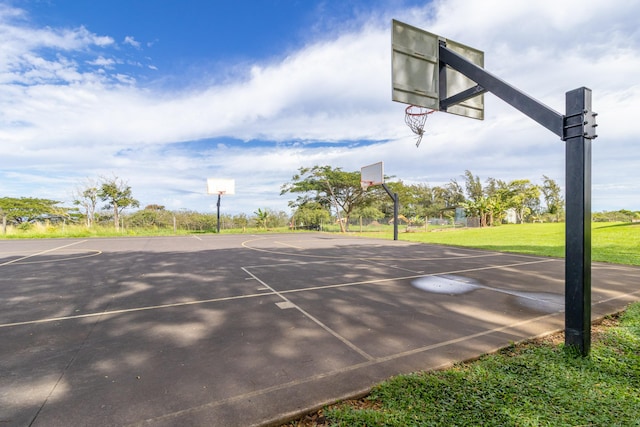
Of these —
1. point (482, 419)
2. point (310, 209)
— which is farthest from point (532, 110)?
point (310, 209)

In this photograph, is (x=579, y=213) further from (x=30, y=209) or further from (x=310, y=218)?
(x=30, y=209)

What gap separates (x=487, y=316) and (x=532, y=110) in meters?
2.57

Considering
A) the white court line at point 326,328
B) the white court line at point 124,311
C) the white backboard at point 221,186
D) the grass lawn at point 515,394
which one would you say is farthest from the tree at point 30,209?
the grass lawn at point 515,394

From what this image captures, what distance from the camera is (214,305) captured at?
4.39 meters

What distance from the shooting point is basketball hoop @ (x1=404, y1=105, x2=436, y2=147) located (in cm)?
769

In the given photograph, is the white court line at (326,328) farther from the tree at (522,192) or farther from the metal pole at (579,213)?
the tree at (522,192)

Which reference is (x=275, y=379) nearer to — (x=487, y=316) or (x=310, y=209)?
(x=487, y=316)

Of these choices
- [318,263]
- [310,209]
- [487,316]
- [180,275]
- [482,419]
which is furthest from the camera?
[310,209]

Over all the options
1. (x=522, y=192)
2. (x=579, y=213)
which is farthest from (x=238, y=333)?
(x=522, y=192)

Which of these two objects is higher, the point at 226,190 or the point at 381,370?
the point at 226,190

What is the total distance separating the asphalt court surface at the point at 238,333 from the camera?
2.09m

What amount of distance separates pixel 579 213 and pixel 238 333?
11.9 ft

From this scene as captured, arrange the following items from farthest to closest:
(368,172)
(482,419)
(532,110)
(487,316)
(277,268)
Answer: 1. (368,172)
2. (277,268)
3. (487,316)
4. (532,110)
5. (482,419)

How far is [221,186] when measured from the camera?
86.9ft
